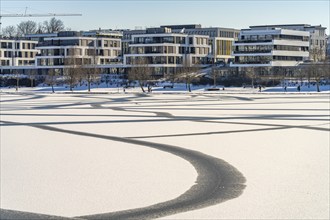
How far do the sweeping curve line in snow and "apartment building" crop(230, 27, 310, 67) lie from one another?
76.1 meters

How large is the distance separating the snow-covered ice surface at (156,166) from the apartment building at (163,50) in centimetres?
7208

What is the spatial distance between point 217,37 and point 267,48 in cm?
2411

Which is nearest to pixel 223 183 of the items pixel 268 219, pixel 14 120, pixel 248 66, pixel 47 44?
pixel 268 219

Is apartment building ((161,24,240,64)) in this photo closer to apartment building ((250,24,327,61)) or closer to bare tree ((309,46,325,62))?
apartment building ((250,24,327,61))

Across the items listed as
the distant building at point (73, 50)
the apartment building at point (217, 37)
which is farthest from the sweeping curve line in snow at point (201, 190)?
Answer: the apartment building at point (217, 37)

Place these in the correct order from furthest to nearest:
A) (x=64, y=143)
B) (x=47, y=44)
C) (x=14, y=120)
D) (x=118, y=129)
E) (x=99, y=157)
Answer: (x=47, y=44) → (x=14, y=120) → (x=118, y=129) → (x=64, y=143) → (x=99, y=157)

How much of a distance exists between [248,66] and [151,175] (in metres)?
78.9

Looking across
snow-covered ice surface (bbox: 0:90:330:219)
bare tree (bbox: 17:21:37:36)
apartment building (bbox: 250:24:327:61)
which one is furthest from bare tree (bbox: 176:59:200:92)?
bare tree (bbox: 17:21:37:36)

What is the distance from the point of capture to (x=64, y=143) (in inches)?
772

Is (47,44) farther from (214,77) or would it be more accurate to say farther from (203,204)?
(203,204)

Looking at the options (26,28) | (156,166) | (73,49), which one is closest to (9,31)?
(26,28)

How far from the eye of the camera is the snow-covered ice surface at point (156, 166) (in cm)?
1145

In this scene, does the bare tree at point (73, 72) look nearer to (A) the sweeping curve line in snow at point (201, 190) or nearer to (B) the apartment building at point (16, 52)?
(B) the apartment building at point (16, 52)

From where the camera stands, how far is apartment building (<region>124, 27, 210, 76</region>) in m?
98.6
